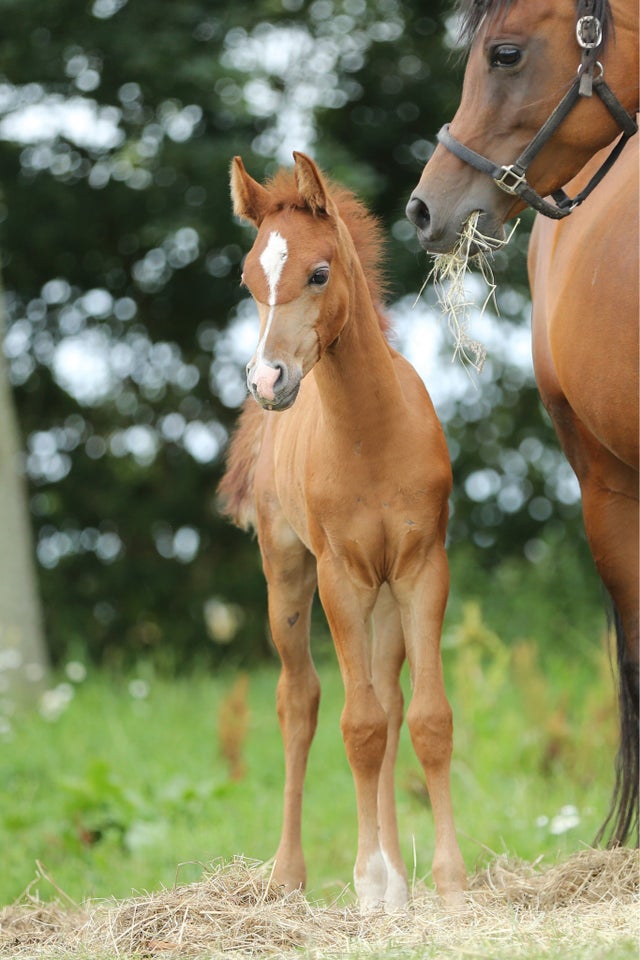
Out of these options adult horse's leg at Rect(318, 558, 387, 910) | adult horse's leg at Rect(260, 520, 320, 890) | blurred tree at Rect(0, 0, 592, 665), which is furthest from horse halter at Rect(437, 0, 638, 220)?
blurred tree at Rect(0, 0, 592, 665)

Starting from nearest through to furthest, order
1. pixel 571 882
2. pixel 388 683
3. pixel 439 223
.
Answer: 1. pixel 439 223
2. pixel 571 882
3. pixel 388 683

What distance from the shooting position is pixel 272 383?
297 cm

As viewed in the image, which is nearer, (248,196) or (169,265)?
(248,196)

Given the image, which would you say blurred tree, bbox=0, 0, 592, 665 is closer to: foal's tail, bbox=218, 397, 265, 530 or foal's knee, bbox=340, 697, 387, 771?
foal's tail, bbox=218, 397, 265, 530

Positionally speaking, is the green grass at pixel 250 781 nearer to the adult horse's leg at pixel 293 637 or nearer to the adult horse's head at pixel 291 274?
the adult horse's leg at pixel 293 637

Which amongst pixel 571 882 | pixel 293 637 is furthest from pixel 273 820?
pixel 571 882

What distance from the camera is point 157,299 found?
1063cm

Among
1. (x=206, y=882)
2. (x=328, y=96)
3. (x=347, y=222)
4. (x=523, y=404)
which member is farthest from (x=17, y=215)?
(x=206, y=882)

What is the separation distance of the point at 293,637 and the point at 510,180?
1.62 metres

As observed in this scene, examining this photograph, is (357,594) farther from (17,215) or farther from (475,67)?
(17,215)

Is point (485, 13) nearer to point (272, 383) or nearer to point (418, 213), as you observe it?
point (418, 213)

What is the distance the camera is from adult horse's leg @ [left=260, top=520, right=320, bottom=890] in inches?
155

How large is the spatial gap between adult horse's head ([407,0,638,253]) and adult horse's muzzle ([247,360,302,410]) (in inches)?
19.3

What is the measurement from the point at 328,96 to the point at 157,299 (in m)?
2.30
